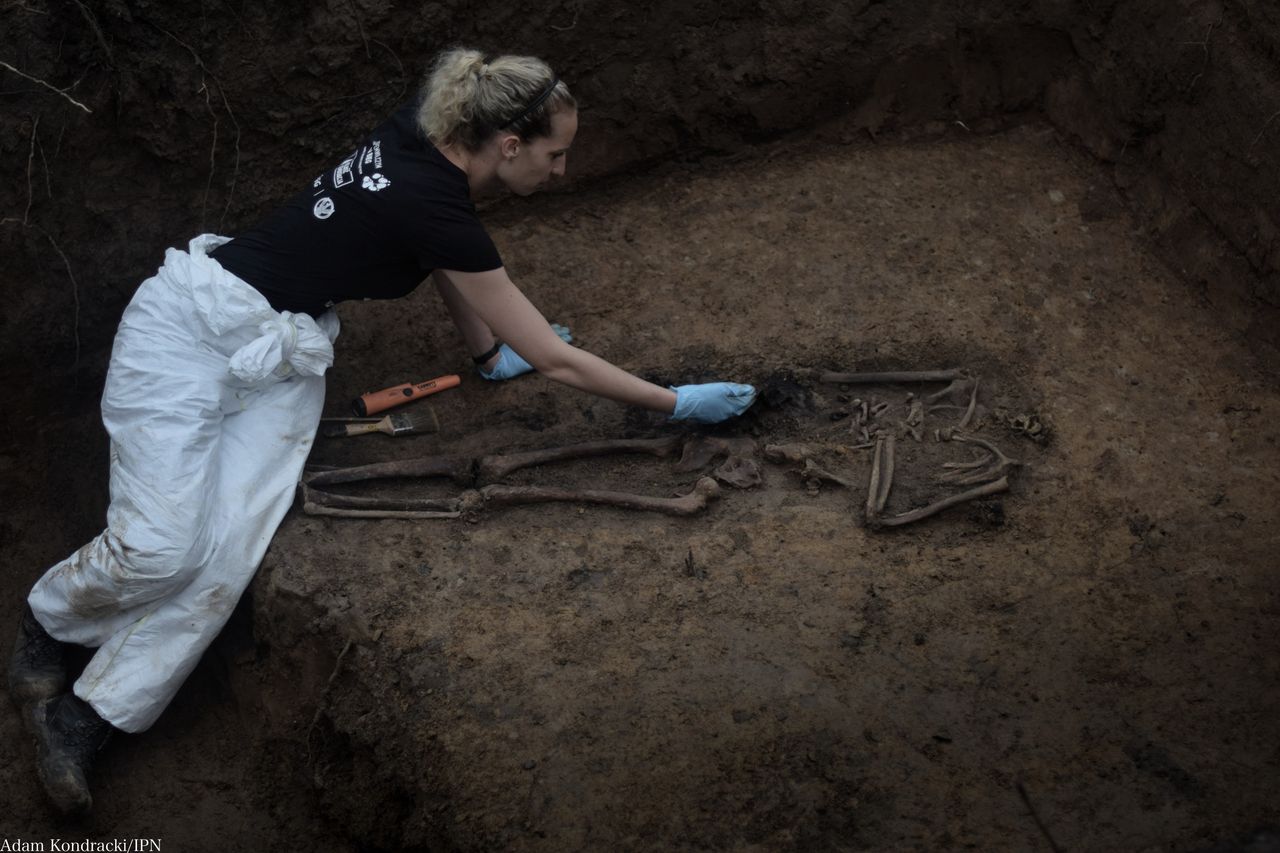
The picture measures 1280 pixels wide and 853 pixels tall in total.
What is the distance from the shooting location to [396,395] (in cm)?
463

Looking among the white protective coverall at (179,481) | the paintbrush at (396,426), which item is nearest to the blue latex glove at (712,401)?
the paintbrush at (396,426)

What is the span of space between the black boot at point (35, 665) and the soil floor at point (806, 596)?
206mm

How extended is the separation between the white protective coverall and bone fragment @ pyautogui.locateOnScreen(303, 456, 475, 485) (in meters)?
0.17

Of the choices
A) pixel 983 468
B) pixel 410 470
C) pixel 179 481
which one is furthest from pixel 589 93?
pixel 179 481

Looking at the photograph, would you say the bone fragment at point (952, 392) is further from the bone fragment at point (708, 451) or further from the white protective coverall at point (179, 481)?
the white protective coverall at point (179, 481)

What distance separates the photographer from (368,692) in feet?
11.9

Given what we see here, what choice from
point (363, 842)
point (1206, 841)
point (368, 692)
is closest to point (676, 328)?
point (368, 692)

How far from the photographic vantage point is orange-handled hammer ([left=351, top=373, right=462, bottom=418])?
4.58 m

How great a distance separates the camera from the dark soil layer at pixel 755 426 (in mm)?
3270

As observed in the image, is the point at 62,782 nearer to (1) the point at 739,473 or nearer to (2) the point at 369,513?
(2) the point at 369,513

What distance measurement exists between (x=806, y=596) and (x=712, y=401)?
833 millimetres

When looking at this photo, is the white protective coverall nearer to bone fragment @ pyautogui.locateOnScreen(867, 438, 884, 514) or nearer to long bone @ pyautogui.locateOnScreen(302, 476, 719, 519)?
long bone @ pyautogui.locateOnScreen(302, 476, 719, 519)

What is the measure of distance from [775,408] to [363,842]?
2.05 metres

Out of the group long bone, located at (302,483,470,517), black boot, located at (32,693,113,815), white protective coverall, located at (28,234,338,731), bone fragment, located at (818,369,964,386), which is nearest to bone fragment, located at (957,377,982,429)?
bone fragment, located at (818,369,964,386)
